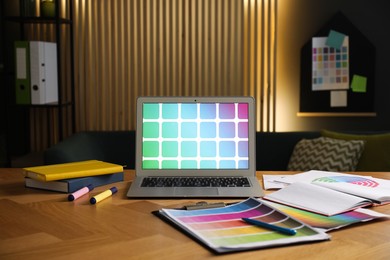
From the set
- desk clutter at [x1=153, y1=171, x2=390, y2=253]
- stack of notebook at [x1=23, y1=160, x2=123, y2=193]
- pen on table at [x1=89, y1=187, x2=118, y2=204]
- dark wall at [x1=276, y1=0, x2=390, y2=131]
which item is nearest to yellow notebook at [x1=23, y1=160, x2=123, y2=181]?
stack of notebook at [x1=23, y1=160, x2=123, y2=193]

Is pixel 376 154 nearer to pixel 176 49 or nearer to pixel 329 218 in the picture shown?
pixel 176 49

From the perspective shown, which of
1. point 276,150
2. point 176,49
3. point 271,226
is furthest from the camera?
point 176,49

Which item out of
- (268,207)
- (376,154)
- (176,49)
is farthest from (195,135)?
(176,49)

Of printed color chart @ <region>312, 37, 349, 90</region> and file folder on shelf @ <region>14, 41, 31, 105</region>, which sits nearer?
file folder on shelf @ <region>14, 41, 31, 105</region>

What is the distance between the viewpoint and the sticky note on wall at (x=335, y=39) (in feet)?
14.2

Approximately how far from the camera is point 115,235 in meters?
1.33

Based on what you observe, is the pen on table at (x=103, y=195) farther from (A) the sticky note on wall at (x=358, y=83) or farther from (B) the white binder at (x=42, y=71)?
(A) the sticky note on wall at (x=358, y=83)

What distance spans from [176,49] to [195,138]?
2.61m

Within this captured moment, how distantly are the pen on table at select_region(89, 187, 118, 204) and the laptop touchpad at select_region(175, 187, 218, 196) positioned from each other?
0.61ft

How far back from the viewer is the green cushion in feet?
10.8

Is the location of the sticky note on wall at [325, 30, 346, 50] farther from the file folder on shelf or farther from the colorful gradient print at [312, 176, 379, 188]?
the colorful gradient print at [312, 176, 379, 188]

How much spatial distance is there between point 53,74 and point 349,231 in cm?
317

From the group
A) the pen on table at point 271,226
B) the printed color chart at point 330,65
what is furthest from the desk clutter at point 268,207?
the printed color chart at point 330,65

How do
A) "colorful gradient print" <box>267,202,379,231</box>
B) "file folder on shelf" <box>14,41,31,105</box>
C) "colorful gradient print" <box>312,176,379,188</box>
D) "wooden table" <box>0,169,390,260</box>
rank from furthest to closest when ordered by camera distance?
"file folder on shelf" <box>14,41,31,105</box>, "colorful gradient print" <box>312,176,379,188</box>, "colorful gradient print" <box>267,202,379,231</box>, "wooden table" <box>0,169,390,260</box>
